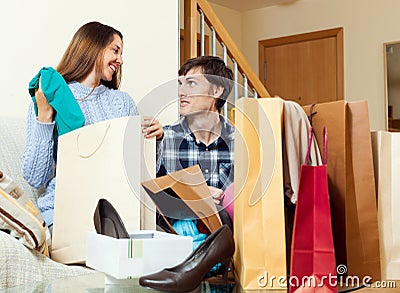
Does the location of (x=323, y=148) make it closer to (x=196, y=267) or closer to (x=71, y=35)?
(x=196, y=267)

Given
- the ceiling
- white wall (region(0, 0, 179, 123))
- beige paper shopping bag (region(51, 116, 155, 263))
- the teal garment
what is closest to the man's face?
beige paper shopping bag (region(51, 116, 155, 263))

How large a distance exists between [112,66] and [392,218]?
1.35m

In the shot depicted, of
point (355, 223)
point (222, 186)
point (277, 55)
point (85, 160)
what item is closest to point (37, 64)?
point (85, 160)

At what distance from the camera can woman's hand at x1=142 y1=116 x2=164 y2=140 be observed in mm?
1428

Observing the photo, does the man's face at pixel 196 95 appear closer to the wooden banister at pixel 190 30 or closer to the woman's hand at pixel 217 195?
the woman's hand at pixel 217 195

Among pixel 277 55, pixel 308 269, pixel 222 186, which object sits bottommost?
pixel 308 269

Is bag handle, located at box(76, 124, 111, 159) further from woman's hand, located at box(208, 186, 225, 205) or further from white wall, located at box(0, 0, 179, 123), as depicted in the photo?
white wall, located at box(0, 0, 179, 123)

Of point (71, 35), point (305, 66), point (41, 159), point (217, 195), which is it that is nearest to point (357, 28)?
point (305, 66)

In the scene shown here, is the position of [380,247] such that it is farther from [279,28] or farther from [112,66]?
[279,28]

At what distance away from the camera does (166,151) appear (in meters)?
1.60

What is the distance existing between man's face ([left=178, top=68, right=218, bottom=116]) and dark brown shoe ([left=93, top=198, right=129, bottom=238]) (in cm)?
39

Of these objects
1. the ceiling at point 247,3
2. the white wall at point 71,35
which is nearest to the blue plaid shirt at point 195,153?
the white wall at point 71,35

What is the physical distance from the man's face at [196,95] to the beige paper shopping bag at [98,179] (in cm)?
12

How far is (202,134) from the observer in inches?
61.0
